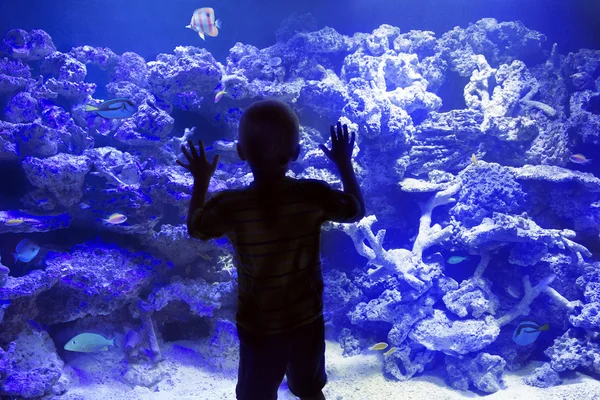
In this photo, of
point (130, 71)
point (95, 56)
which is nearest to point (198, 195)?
point (130, 71)

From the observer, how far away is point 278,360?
4.98 ft

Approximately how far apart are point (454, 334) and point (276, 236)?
13.0ft

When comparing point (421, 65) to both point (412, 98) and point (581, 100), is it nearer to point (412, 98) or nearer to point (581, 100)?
point (412, 98)

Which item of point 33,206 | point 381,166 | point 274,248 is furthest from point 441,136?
point 33,206

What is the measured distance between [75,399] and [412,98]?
20.9 ft

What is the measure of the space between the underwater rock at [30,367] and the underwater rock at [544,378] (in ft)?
17.8

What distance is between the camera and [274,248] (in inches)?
54.1

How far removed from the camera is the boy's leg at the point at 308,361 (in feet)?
5.00

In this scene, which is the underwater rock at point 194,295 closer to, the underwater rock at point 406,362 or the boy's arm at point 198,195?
the underwater rock at point 406,362

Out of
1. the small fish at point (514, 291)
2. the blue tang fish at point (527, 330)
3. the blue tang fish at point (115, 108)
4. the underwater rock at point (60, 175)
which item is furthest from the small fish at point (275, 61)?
the blue tang fish at point (527, 330)

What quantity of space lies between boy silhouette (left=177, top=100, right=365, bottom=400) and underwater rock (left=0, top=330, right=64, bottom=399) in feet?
10.7

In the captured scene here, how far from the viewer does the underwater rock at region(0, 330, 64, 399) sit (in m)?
3.50

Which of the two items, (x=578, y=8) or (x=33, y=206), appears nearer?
(x=33, y=206)

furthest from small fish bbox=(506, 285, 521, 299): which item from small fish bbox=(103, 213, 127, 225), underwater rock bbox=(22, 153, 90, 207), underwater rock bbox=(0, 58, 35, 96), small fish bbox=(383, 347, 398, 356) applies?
underwater rock bbox=(0, 58, 35, 96)
